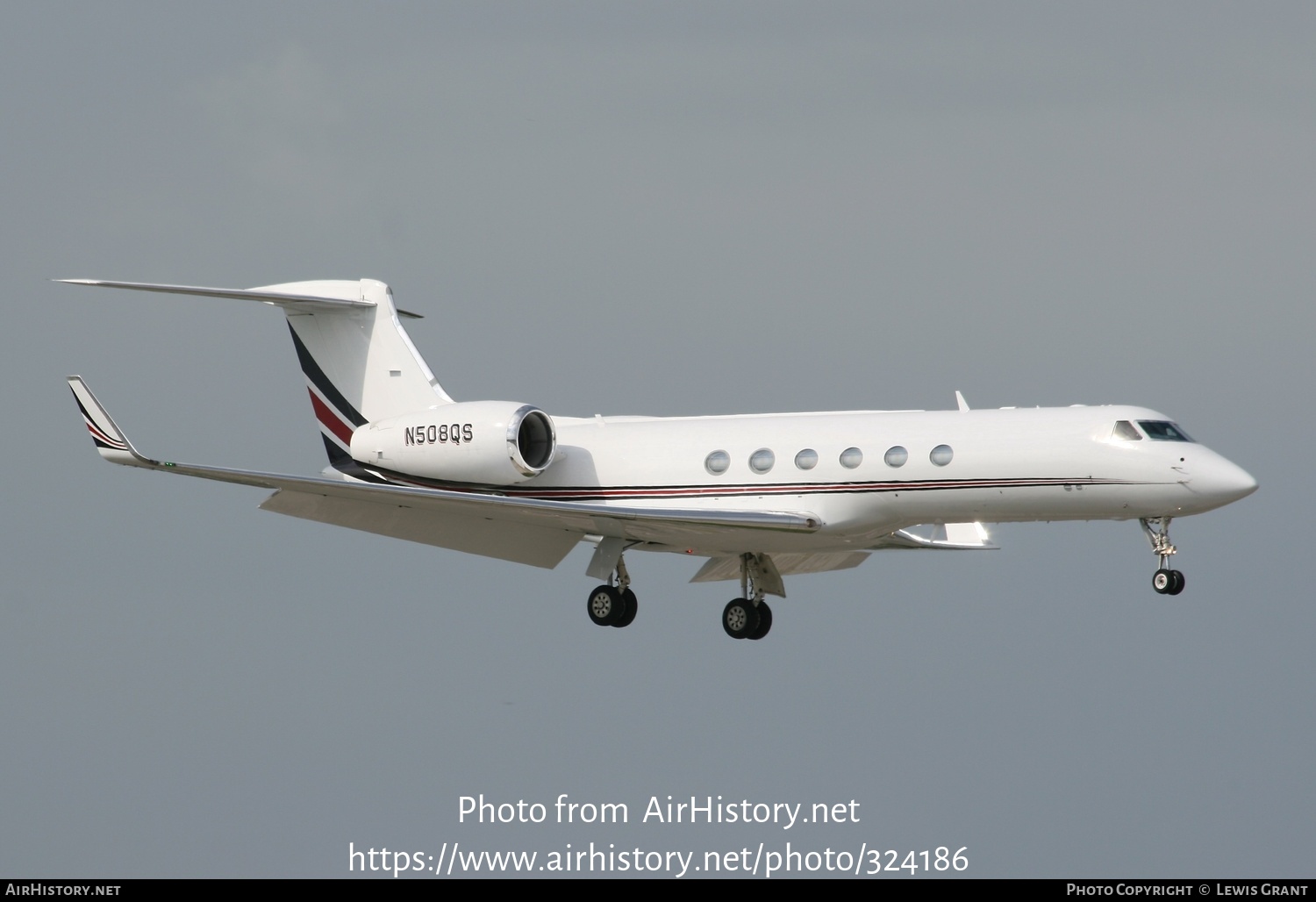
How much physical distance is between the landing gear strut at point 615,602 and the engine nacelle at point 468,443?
6.48ft

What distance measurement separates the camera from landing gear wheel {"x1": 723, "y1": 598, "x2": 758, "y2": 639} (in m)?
29.0

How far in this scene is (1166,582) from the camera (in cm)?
2533

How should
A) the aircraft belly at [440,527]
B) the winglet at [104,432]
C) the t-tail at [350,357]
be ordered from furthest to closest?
the t-tail at [350,357], the aircraft belly at [440,527], the winglet at [104,432]

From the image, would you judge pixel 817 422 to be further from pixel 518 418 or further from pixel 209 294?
pixel 209 294

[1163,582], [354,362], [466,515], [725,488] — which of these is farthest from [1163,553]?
[354,362]

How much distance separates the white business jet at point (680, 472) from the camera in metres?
25.7

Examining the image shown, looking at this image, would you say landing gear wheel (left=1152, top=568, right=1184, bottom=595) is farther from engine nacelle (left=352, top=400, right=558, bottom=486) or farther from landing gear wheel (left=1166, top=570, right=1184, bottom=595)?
engine nacelle (left=352, top=400, right=558, bottom=486)

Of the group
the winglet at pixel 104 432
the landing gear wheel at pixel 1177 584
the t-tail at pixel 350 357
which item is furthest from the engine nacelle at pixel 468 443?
the landing gear wheel at pixel 1177 584

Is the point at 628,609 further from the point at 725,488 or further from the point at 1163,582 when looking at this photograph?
the point at 1163,582

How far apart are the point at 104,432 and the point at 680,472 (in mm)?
8227

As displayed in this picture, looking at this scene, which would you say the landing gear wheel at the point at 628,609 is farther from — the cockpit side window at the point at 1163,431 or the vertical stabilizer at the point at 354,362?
the cockpit side window at the point at 1163,431

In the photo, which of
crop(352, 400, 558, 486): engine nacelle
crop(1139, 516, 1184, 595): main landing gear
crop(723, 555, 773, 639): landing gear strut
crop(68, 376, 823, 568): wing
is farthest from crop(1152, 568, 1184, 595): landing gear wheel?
crop(352, 400, 558, 486): engine nacelle

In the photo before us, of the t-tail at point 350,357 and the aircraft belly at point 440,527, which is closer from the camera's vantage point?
the aircraft belly at point 440,527

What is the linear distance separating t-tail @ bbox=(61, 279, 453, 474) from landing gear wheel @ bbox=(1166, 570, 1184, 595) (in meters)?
11.7
